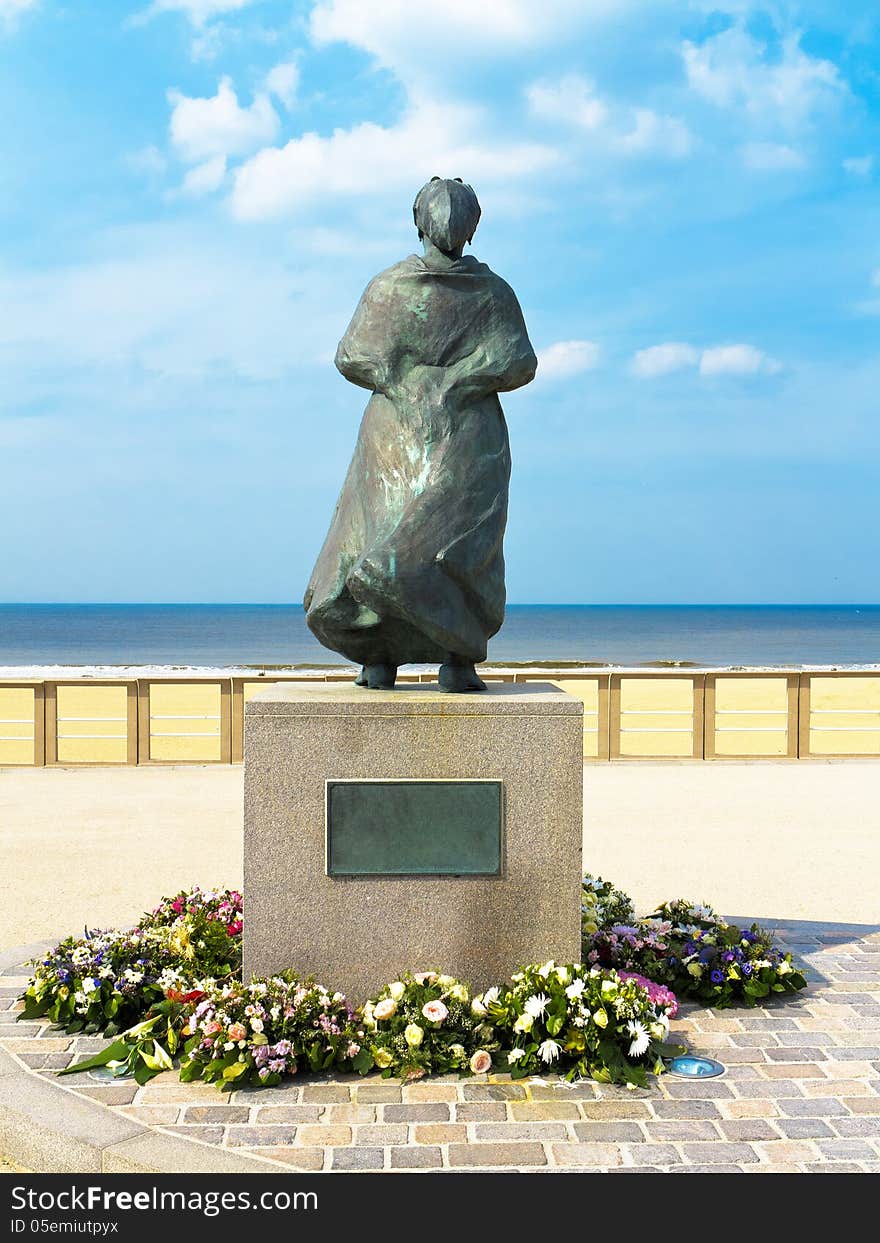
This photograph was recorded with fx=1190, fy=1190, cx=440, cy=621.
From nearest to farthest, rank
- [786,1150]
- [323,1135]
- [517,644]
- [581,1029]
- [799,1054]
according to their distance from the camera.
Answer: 1. [786,1150]
2. [323,1135]
3. [581,1029]
4. [799,1054]
5. [517,644]

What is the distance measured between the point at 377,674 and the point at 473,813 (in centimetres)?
98

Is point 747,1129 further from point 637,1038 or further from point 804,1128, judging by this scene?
point 637,1038

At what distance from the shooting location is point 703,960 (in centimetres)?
597

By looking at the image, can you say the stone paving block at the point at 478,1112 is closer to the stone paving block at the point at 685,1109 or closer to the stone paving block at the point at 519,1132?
the stone paving block at the point at 519,1132

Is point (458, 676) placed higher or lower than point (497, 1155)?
higher

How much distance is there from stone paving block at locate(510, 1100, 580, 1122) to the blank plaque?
40.6 inches

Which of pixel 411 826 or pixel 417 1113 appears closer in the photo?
pixel 417 1113

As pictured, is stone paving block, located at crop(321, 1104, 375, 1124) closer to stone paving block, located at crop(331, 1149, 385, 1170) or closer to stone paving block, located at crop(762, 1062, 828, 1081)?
stone paving block, located at crop(331, 1149, 385, 1170)

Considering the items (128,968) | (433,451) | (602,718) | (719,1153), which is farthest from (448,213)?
(602,718)

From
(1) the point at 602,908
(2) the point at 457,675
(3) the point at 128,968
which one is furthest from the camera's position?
(1) the point at 602,908

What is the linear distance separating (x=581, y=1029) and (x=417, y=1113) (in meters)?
0.81

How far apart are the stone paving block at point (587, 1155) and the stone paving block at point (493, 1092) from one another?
479mm

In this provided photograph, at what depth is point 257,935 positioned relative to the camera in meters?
5.26

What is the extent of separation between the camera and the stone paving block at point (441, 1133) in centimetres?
423
